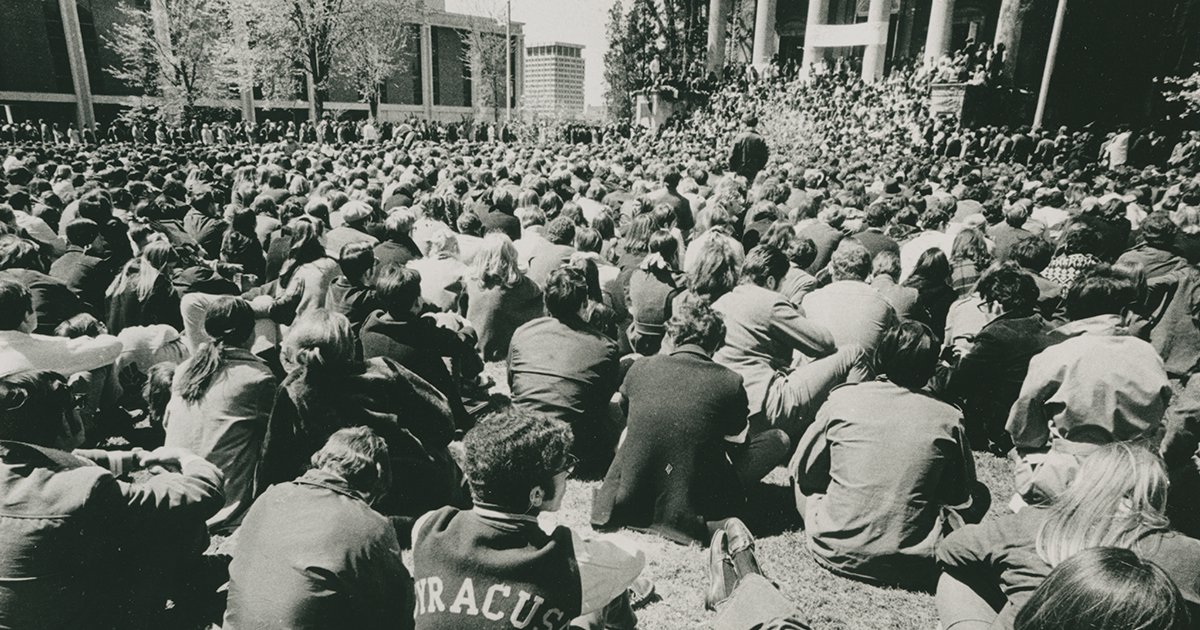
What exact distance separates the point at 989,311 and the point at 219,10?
41.3 meters

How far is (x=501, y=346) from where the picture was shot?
6867 millimetres

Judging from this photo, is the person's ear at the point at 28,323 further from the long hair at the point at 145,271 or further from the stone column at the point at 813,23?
the stone column at the point at 813,23

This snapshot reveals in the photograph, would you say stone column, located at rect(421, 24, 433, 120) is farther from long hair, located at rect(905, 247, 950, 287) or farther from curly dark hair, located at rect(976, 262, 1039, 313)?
curly dark hair, located at rect(976, 262, 1039, 313)

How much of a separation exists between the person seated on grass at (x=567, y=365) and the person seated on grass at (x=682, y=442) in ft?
1.78

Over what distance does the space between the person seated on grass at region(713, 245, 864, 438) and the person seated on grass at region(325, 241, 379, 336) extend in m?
2.53

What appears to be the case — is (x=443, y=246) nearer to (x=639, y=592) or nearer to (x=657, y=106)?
(x=639, y=592)

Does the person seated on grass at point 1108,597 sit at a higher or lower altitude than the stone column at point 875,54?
lower

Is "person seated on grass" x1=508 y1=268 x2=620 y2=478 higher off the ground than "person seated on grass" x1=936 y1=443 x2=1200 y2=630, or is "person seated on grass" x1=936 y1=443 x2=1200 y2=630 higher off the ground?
"person seated on grass" x1=936 y1=443 x2=1200 y2=630

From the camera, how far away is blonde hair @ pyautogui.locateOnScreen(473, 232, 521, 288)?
6.30 m

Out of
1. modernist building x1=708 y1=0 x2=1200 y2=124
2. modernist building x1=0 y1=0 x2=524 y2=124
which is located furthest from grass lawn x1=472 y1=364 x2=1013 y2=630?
modernist building x1=0 y1=0 x2=524 y2=124

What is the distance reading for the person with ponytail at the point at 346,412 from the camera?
3.59 meters

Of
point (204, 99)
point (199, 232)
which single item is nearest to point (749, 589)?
point (199, 232)

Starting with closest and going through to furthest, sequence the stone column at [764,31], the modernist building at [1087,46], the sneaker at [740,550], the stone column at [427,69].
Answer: the sneaker at [740,550] → the modernist building at [1087,46] → the stone column at [764,31] → the stone column at [427,69]

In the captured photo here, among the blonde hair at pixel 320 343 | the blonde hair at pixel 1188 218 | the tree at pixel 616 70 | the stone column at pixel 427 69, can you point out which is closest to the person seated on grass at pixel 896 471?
the blonde hair at pixel 320 343
